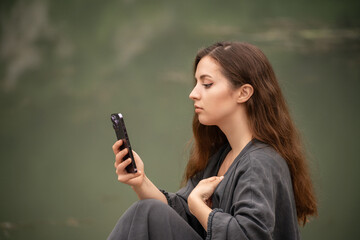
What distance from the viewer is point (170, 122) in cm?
399

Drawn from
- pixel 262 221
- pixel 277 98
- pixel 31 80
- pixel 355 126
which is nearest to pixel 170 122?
pixel 31 80

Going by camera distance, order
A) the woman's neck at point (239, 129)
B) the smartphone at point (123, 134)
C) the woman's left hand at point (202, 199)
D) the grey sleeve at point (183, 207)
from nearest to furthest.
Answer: the woman's left hand at point (202, 199) → the smartphone at point (123, 134) → the woman's neck at point (239, 129) → the grey sleeve at point (183, 207)

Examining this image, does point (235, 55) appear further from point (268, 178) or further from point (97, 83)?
point (97, 83)

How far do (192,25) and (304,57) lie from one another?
0.93 m

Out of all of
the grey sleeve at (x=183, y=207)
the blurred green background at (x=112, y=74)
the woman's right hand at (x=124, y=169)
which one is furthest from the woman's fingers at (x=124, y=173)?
the blurred green background at (x=112, y=74)

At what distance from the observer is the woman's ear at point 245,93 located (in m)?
1.89

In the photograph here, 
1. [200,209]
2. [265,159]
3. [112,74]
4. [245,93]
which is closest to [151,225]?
[200,209]

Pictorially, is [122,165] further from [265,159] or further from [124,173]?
[265,159]

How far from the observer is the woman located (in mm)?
1664

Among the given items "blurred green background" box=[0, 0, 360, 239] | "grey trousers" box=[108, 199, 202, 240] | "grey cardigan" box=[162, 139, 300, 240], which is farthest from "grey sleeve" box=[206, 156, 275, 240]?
"blurred green background" box=[0, 0, 360, 239]

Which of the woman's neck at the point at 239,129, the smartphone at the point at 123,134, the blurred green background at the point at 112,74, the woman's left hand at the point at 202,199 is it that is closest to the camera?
the woman's left hand at the point at 202,199

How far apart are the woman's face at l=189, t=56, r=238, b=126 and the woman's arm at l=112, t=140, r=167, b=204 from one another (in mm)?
322

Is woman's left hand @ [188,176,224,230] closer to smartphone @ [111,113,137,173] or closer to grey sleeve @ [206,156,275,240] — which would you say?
grey sleeve @ [206,156,275,240]

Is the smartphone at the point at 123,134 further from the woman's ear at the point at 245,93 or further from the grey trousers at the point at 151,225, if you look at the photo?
the woman's ear at the point at 245,93
